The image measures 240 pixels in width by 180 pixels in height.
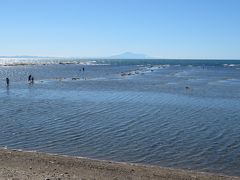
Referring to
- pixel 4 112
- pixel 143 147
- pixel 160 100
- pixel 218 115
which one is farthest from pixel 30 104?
pixel 143 147

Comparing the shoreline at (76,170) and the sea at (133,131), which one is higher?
the shoreline at (76,170)

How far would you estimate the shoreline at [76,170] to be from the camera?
15.4m

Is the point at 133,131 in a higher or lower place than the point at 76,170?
lower

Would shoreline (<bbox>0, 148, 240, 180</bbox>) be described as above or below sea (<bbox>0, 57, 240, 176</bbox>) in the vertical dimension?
above

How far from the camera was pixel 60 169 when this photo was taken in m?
16.4

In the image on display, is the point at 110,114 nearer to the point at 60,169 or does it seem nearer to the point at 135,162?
the point at 135,162

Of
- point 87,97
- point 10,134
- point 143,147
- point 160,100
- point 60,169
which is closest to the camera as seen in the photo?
point 60,169

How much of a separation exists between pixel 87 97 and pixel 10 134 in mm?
21925

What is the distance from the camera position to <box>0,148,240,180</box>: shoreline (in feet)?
50.5

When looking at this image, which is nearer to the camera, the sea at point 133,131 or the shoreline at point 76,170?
the shoreline at point 76,170

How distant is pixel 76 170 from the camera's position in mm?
16453

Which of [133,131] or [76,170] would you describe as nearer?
[76,170]

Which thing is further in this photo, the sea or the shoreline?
the sea

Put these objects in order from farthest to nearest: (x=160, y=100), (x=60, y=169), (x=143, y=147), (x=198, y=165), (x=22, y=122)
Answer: (x=160, y=100) < (x=22, y=122) < (x=143, y=147) < (x=198, y=165) < (x=60, y=169)
